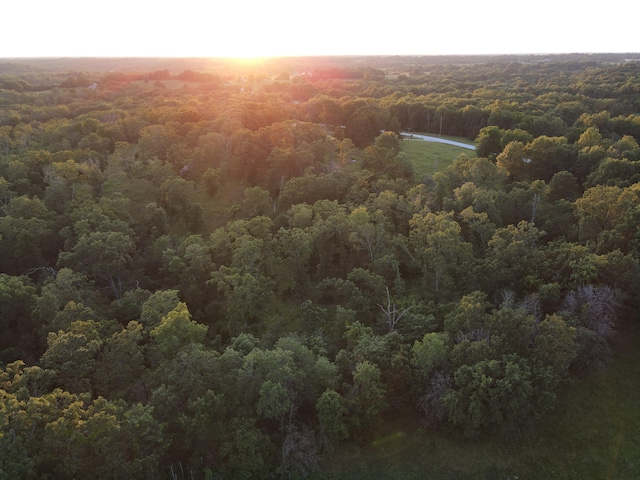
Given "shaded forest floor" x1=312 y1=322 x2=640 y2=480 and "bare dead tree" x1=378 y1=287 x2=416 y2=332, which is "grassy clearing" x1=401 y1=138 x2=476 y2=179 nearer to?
"bare dead tree" x1=378 y1=287 x2=416 y2=332

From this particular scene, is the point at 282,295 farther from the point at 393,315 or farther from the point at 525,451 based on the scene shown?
the point at 525,451

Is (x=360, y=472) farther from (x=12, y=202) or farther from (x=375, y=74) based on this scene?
(x=375, y=74)

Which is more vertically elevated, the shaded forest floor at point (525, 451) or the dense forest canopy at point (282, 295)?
the dense forest canopy at point (282, 295)

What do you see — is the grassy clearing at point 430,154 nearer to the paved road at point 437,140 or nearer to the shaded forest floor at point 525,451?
the paved road at point 437,140

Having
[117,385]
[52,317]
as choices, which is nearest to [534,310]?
[117,385]

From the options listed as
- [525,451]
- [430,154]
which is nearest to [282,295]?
[525,451]

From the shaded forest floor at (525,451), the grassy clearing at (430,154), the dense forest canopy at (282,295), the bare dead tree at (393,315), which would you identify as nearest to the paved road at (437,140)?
the grassy clearing at (430,154)
